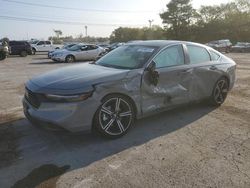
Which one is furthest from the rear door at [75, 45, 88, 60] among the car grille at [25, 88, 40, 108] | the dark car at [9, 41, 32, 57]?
the car grille at [25, 88, 40, 108]

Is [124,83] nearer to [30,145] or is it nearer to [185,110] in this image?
[30,145]

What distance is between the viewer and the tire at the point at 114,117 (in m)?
4.84

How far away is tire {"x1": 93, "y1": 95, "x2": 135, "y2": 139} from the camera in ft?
15.9

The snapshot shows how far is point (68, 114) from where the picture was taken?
4523mm

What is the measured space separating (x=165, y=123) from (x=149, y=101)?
72 cm

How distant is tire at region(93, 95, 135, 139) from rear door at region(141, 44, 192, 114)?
1.11 feet

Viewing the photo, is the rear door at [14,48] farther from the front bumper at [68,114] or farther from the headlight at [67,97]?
the headlight at [67,97]

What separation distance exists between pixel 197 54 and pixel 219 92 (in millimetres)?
1107

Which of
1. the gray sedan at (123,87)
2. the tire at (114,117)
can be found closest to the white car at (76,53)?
the gray sedan at (123,87)

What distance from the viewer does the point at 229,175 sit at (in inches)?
153

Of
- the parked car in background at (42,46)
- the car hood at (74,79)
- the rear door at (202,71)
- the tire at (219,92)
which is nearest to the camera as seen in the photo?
the car hood at (74,79)

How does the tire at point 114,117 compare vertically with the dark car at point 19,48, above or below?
above

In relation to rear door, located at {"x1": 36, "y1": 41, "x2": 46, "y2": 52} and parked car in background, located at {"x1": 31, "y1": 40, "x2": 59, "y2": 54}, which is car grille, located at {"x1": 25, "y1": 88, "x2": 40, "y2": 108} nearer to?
parked car in background, located at {"x1": 31, "y1": 40, "x2": 59, "y2": 54}

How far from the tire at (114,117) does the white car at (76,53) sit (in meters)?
17.3
